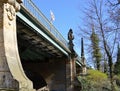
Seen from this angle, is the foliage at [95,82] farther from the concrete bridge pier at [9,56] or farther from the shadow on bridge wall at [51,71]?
the concrete bridge pier at [9,56]

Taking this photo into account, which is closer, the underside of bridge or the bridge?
the bridge

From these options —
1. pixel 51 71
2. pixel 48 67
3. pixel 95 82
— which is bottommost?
pixel 95 82

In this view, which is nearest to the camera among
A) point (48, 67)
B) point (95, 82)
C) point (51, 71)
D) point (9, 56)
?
point (9, 56)

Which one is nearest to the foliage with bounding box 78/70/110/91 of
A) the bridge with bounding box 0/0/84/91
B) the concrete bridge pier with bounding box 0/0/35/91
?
the bridge with bounding box 0/0/84/91

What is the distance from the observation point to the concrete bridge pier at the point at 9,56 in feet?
42.9

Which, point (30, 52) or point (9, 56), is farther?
point (30, 52)

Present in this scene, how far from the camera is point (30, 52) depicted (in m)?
33.2

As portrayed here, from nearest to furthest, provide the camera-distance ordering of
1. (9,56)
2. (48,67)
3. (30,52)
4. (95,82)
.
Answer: (9,56)
(30,52)
(95,82)
(48,67)

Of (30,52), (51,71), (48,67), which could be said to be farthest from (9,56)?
(51,71)

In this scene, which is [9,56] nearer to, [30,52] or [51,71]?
[30,52]

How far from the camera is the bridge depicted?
531 inches

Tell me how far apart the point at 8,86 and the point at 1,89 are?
27 cm

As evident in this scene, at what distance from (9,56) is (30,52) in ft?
63.5

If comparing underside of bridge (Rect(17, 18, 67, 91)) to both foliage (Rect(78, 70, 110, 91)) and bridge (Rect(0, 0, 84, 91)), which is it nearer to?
bridge (Rect(0, 0, 84, 91))
